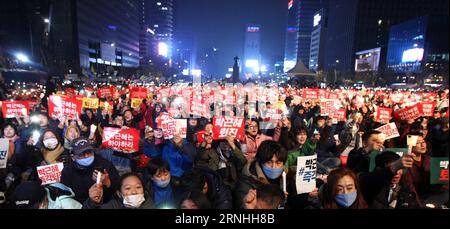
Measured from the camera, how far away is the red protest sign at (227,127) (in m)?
6.16

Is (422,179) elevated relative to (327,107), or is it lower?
lower

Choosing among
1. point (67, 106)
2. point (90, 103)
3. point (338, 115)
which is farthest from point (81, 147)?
point (338, 115)

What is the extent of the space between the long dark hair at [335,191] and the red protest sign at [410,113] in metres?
6.65

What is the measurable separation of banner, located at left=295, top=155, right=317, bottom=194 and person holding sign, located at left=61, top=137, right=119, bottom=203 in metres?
2.43

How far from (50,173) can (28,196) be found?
0.73m

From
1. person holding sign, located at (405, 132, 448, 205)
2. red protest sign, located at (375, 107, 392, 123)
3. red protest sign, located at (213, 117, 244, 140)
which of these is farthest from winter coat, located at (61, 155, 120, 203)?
red protest sign, located at (375, 107, 392, 123)

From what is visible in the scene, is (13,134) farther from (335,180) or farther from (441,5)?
(441,5)

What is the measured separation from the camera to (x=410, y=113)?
920 centimetres

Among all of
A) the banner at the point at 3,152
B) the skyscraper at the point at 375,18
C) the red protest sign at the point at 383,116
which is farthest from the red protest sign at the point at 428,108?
the skyscraper at the point at 375,18

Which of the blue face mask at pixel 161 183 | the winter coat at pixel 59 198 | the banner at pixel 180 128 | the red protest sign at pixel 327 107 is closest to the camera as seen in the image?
the winter coat at pixel 59 198

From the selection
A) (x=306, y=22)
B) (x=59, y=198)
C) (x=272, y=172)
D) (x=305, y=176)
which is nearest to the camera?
(x=59, y=198)

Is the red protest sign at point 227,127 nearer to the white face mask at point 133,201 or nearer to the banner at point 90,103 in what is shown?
the white face mask at point 133,201

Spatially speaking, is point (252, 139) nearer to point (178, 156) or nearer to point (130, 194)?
point (178, 156)
